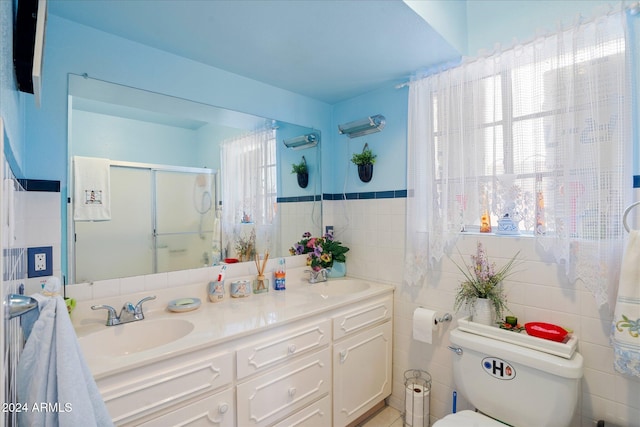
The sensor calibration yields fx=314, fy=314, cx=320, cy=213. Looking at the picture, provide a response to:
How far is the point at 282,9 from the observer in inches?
53.5

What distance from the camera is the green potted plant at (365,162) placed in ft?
7.48

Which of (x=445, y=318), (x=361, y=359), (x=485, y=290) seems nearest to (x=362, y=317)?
(x=361, y=359)

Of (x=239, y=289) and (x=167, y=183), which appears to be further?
(x=239, y=289)

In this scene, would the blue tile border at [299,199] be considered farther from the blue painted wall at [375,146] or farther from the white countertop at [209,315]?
the white countertop at [209,315]

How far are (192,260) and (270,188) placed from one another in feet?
2.45

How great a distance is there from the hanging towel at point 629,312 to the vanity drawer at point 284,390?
4.10 ft

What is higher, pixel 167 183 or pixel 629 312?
pixel 167 183

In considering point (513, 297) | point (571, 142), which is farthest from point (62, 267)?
point (571, 142)

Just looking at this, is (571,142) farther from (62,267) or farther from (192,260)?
(62,267)

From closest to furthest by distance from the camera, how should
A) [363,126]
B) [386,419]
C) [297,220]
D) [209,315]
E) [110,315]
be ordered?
[110,315] < [209,315] < [386,419] < [363,126] < [297,220]

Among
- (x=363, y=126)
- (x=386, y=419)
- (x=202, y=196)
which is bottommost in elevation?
(x=386, y=419)

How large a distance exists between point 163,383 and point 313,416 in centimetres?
86

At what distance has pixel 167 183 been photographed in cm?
175

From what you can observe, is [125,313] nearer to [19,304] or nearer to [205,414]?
[205,414]
